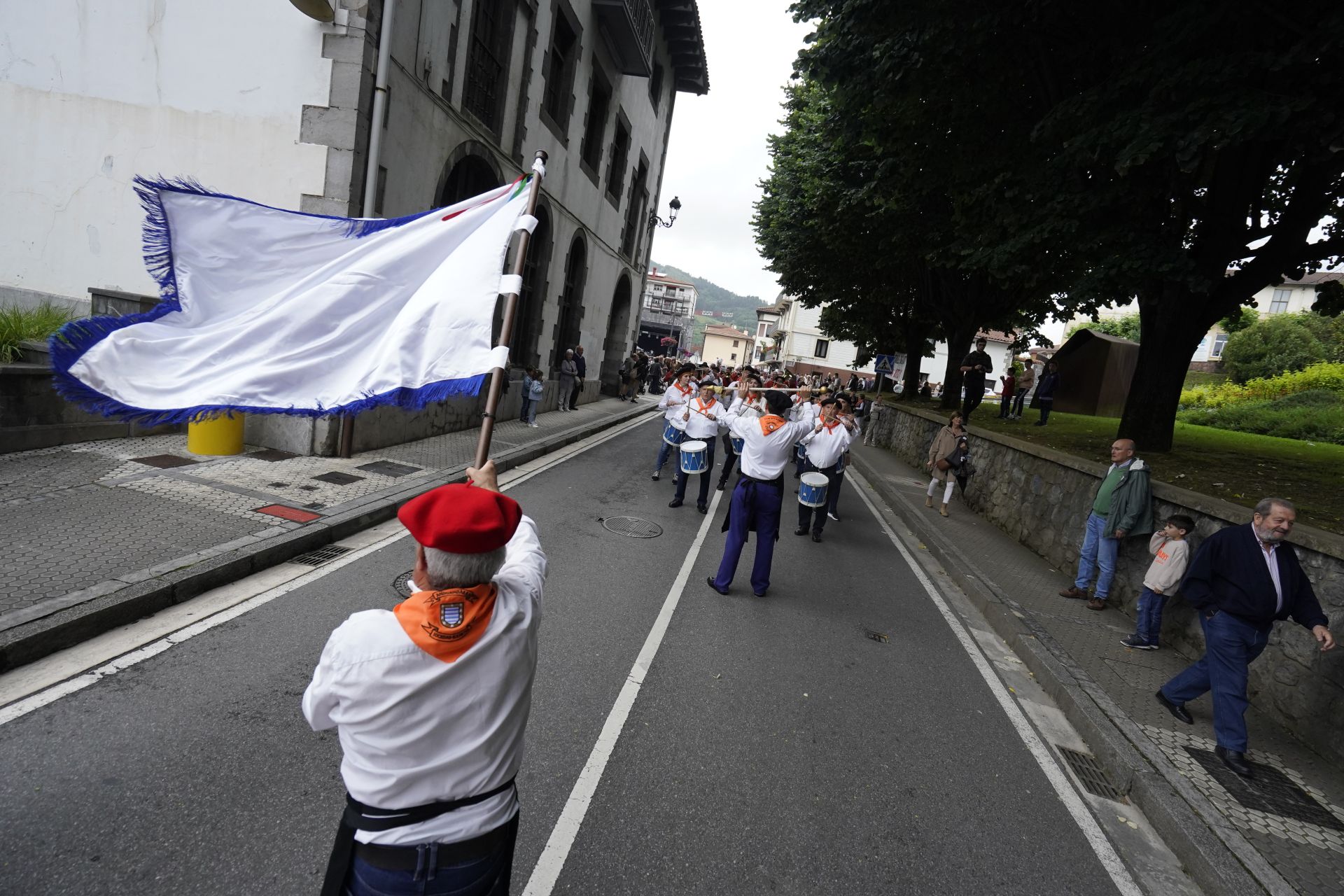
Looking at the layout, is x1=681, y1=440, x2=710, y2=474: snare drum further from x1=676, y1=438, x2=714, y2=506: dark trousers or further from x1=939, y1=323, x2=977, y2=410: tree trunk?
x1=939, y1=323, x2=977, y2=410: tree trunk

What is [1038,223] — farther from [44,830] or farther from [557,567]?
[44,830]

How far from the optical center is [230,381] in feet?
10.2

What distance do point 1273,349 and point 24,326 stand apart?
1928 inches

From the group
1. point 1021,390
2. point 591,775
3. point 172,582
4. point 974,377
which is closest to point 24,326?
point 172,582

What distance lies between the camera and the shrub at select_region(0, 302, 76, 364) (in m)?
7.72

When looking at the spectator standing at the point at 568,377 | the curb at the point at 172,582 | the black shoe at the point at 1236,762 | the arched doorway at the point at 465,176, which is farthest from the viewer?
the spectator standing at the point at 568,377

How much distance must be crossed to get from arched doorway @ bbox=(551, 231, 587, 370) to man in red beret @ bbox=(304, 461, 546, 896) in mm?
19219

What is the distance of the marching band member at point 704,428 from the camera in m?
10.4

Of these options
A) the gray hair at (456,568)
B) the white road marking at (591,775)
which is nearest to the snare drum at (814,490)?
the white road marking at (591,775)

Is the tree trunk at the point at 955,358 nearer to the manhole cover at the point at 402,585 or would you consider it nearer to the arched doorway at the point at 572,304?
the arched doorway at the point at 572,304

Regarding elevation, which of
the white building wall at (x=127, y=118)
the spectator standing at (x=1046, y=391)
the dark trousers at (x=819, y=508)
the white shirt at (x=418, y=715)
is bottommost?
the dark trousers at (x=819, y=508)

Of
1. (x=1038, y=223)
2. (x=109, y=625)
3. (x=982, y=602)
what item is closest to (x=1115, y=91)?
(x=1038, y=223)

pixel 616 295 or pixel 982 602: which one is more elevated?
pixel 616 295

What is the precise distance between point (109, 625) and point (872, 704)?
504 centimetres
